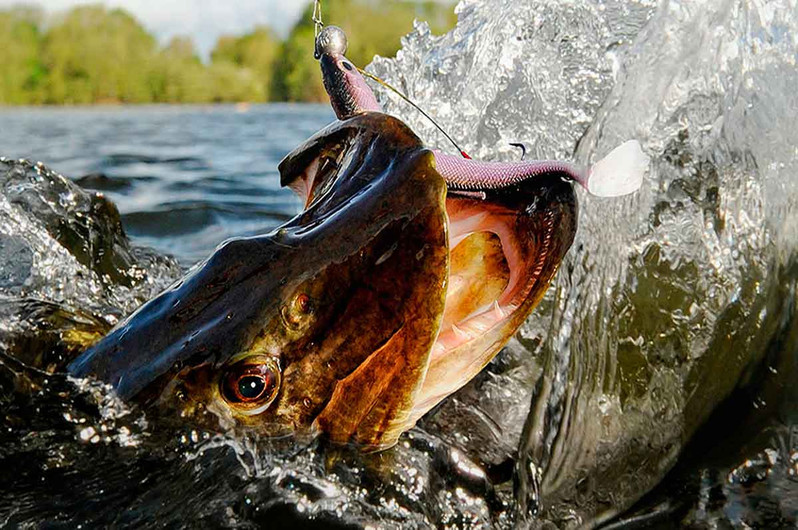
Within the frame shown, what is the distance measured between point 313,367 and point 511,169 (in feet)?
1.90

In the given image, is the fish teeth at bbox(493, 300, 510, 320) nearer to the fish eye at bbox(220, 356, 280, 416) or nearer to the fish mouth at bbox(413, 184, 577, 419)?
the fish mouth at bbox(413, 184, 577, 419)

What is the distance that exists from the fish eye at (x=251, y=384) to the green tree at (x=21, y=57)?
7990 centimetres

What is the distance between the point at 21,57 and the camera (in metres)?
78.8

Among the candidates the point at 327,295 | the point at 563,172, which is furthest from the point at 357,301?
the point at 563,172

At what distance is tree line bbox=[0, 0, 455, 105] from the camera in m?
74.6

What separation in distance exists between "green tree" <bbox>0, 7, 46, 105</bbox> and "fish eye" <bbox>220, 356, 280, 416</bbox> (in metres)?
79.9

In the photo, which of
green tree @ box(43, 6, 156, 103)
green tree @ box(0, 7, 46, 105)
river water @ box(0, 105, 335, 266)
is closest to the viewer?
river water @ box(0, 105, 335, 266)

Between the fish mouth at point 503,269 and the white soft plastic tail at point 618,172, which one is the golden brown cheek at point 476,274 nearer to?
the fish mouth at point 503,269

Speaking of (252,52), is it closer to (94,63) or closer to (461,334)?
(94,63)

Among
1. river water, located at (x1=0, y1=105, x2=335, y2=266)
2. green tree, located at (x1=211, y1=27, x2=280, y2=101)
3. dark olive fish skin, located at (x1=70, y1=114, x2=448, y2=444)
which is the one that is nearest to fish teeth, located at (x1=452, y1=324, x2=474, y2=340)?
dark olive fish skin, located at (x1=70, y1=114, x2=448, y2=444)

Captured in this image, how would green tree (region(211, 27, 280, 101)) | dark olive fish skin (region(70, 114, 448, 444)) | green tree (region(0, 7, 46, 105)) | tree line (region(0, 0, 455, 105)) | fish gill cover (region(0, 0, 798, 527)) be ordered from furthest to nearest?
1. green tree (region(211, 27, 280, 101))
2. tree line (region(0, 0, 455, 105))
3. green tree (region(0, 7, 46, 105))
4. fish gill cover (region(0, 0, 798, 527))
5. dark olive fish skin (region(70, 114, 448, 444))

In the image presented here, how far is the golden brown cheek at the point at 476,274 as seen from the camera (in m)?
1.77

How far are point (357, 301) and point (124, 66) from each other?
288 feet

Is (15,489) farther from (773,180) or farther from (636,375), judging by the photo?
(773,180)
